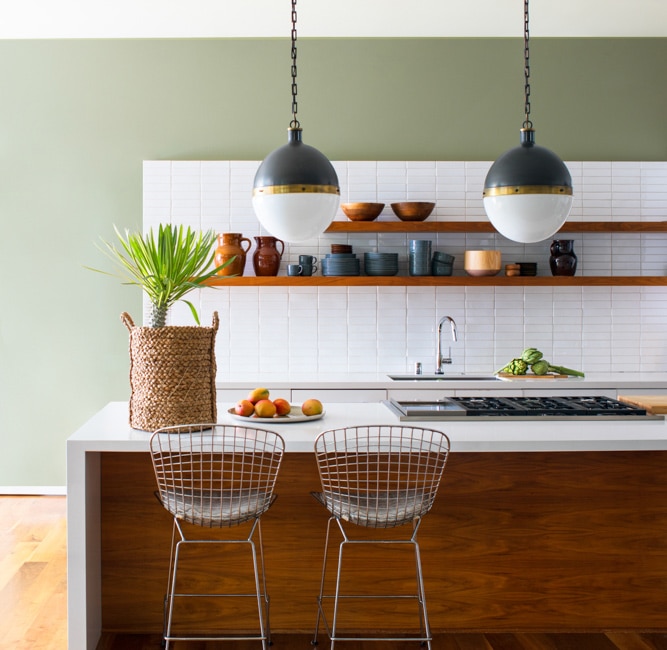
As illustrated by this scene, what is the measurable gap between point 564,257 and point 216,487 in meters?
2.84

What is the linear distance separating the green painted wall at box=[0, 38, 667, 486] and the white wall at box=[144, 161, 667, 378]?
18 cm

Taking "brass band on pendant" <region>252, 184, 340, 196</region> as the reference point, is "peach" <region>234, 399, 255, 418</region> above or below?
below

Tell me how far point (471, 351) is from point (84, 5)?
3.19m

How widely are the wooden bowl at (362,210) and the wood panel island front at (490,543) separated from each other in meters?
1.98

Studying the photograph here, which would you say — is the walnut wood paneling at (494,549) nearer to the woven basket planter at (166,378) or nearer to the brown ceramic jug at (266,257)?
the woven basket planter at (166,378)

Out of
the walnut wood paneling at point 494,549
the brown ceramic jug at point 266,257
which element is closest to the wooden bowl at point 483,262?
the brown ceramic jug at point 266,257

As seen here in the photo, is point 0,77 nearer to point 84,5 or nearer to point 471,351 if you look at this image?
point 84,5

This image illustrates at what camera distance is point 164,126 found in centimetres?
488

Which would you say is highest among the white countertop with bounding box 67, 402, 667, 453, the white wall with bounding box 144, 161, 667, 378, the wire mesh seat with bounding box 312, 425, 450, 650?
the white wall with bounding box 144, 161, 667, 378

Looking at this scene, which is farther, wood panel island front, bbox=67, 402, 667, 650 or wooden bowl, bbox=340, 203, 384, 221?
wooden bowl, bbox=340, 203, 384, 221

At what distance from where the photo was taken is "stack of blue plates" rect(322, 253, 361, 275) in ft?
15.1

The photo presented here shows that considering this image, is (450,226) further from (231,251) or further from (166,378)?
(166,378)

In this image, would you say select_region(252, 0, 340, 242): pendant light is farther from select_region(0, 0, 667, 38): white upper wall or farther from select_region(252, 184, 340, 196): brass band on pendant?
select_region(0, 0, 667, 38): white upper wall

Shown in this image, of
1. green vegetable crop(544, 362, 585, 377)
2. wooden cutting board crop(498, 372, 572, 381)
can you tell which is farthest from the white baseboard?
green vegetable crop(544, 362, 585, 377)
